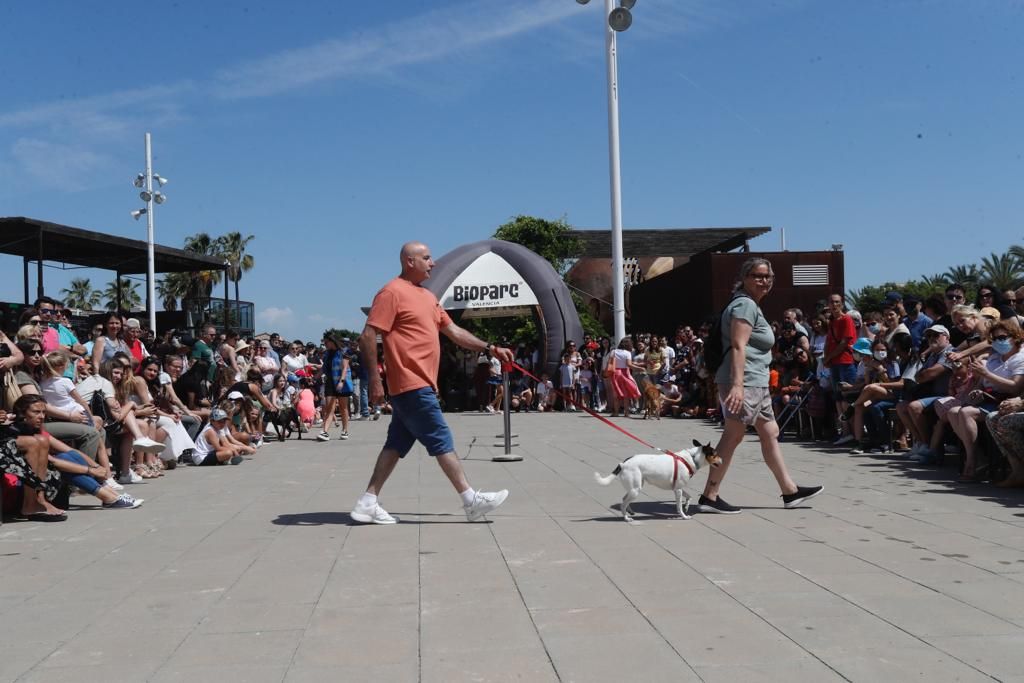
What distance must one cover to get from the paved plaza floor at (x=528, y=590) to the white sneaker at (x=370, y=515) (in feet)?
0.29

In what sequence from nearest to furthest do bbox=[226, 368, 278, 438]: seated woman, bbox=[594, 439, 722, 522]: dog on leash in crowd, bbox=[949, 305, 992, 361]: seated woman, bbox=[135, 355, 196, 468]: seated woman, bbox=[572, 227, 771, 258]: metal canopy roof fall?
1. bbox=[594, 439, 722, 522]: dog on leash in crowd
2. bbox=[949, 305, 992, 361]: seated woman
3. bbox=[135, 355, 196, 468]: seated woman
4. bbox=[226, 368, 278, 438]: seated woman
5. bbox=[572, 227, 771, 258]: metal canopy roof

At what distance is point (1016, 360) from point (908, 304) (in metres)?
4.04

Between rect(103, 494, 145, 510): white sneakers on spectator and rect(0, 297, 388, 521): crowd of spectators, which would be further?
rect(103, 494, 145, 510): white sneakers on spectator

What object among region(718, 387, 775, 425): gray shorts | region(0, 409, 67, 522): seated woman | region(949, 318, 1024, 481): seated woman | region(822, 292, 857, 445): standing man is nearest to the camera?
region(718, 387, 775, 425): gray shorts

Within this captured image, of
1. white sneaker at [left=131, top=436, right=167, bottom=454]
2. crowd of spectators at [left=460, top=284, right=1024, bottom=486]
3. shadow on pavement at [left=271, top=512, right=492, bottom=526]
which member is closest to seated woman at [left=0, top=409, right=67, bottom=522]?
shadow on pavement at [left=271, top=512, right=492, bottom=526]

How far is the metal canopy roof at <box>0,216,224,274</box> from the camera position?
20.9 metres

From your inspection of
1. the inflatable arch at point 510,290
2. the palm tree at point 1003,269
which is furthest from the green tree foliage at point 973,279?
the inflatable arch at point 510,290

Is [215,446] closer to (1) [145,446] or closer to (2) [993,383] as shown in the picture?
(1) [145,446]

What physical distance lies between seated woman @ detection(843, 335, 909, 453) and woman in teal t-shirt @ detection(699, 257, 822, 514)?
4.80 meters

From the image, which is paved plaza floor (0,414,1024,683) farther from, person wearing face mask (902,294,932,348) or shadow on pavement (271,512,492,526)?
person wearing face mask (902,294,932,348)

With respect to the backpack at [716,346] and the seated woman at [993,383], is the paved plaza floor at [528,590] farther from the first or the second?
the backpack at [716,346]

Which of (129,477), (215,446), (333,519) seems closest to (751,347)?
(333,519)

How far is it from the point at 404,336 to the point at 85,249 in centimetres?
2152

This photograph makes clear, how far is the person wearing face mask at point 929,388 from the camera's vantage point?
9.95 m
